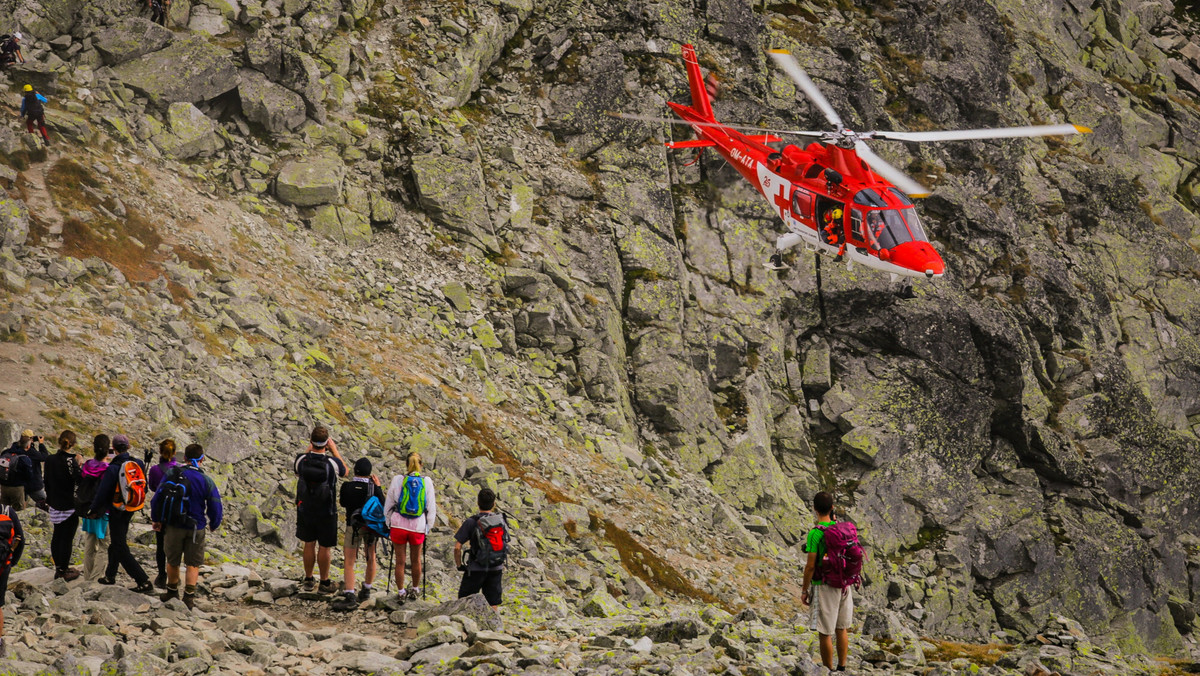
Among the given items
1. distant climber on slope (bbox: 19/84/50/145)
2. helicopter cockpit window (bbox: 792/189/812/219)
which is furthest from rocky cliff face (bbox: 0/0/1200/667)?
helicopter cockpit window (bbox: 792/189/812/219)

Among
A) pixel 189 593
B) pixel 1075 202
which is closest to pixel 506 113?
pixel 189 593

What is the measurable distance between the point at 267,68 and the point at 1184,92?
154 feet

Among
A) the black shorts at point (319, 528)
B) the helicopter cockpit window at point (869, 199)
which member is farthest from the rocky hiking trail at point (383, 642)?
the helicopter cockpit window at point (869, 199)

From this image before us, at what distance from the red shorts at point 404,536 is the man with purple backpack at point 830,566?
16.1 feet

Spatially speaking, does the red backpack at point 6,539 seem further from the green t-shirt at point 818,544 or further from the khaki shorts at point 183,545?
the green t-shirt at point 818,544

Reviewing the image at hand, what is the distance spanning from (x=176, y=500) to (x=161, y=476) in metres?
0.65

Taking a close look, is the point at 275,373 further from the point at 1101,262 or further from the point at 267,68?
the point at 1101,262

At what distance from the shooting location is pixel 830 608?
10.2 metres

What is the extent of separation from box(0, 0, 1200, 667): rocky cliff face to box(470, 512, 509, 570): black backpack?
5.74 m

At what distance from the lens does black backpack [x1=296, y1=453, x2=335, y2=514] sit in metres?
11.0

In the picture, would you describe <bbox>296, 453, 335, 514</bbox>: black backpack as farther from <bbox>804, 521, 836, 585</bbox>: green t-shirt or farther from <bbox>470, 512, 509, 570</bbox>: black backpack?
<bbox>804, 521, 836, 585</bbox>: green t-shirt

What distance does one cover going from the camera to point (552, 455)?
21.3 metres

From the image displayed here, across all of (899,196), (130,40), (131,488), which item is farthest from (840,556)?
(130,40)

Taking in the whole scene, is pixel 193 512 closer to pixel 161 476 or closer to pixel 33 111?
pixel 161 476
